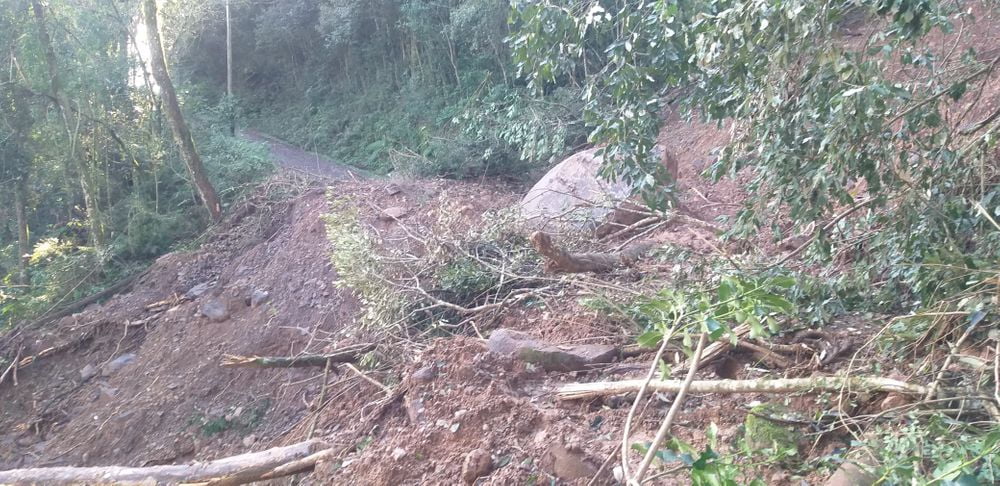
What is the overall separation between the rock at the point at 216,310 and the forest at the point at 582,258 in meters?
0.04

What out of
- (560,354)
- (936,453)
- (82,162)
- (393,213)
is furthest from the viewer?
(82,162)

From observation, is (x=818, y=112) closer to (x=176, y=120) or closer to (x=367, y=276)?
(x=367, y=276)

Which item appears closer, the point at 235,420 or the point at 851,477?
the point at 851,477

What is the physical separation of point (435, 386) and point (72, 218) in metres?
8.98

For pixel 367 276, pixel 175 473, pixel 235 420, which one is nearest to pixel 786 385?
pixel 175 473

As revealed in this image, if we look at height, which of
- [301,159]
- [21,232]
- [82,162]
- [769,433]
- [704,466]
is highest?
[704,466]

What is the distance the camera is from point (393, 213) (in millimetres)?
8438

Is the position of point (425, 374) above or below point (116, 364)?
above

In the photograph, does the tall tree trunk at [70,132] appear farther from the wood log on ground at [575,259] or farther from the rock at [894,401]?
the rock at [894,401]

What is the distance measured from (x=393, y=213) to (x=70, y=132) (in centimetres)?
478

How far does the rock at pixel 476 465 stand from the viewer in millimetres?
3127

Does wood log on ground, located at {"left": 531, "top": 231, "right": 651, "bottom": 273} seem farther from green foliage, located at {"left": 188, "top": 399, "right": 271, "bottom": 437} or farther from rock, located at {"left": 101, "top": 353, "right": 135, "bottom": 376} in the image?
rock, located at {"left": 101, "top": 353, "right": 135, "bottom": 376}

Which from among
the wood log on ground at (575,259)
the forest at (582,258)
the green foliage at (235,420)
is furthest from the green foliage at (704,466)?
the green foliage at (235,420)

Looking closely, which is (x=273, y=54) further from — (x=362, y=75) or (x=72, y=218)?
(x=72, y=218)
